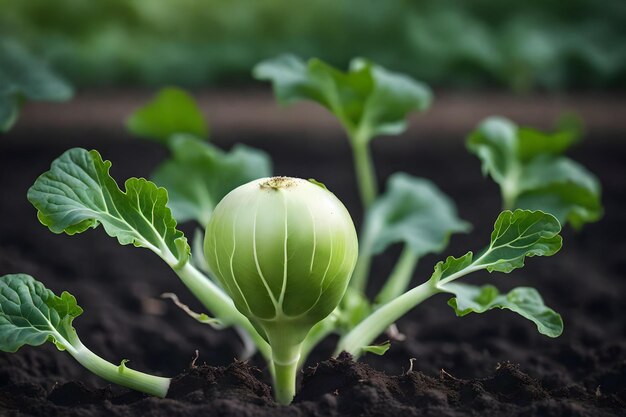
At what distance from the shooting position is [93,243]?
57.9 inches

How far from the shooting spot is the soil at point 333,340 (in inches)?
30.4

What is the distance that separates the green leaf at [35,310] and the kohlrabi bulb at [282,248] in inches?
6.8

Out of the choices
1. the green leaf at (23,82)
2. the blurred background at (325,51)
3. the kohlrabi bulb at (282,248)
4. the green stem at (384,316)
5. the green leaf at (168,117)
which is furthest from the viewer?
the blurred background at (325,51)

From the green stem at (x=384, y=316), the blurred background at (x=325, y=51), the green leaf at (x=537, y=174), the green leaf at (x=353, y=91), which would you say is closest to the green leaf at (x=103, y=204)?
the green stem at (x=384, y=316)

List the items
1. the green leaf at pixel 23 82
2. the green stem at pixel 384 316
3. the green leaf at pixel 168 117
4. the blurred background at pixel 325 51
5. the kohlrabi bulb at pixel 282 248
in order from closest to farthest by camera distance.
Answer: the kohlrabi bulb at pixel 282 248
the green stem at pixel 384 316
the green leaf at pixel 23 82
the green leaf at pixel 168 117
the blurred background at pixel 325 51

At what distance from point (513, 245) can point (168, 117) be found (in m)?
0.61

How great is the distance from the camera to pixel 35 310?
79cm

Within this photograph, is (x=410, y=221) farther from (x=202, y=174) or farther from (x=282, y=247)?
(x=282, y=247)

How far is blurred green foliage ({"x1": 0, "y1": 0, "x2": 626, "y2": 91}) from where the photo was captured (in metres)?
1.85

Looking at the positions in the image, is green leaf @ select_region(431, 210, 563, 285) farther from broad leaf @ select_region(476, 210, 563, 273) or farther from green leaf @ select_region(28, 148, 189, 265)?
green leaf @ select_region(28, 148, 189, 265)

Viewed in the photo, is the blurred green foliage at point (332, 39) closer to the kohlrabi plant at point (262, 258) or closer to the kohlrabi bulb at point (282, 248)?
the kohlrabi plant at point (262, 258)

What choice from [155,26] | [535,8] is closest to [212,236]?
[155,26]

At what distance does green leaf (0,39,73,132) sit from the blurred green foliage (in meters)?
0.65

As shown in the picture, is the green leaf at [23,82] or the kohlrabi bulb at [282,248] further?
the green leaf at [23,82]
